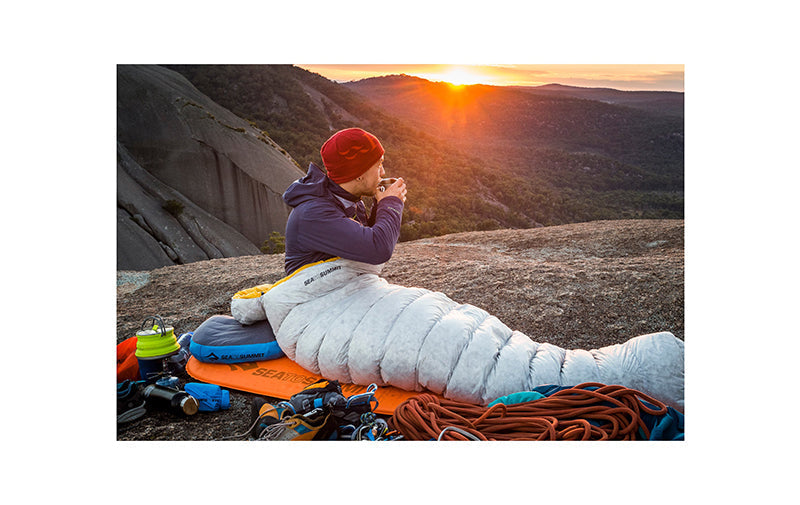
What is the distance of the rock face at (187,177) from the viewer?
12.8m

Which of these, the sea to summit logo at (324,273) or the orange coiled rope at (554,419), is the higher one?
the sea to summit logo at (324,273)

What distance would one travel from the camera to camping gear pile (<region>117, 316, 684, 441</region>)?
2.33 meters

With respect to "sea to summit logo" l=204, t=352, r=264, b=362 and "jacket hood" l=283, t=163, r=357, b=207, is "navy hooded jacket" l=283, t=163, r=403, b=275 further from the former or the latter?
"sea to summit logo" l=204, t=352, r=264, b=362

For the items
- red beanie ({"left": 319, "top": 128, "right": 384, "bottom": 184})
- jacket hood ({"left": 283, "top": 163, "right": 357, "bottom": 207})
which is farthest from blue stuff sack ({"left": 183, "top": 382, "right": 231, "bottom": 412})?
red beanie ({"left": 319, "top": 128, "right": 384, "bottom": 184})

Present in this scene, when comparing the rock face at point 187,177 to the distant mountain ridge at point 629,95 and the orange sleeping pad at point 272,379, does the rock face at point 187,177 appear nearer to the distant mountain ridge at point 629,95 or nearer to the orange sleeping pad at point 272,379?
the distant mountain ridge at point 629,95

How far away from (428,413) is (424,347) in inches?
13.5

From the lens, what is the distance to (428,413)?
2.51m

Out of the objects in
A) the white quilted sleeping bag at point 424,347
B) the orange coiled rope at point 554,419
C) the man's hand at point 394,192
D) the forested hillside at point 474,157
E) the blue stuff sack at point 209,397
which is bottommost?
the blue stuff sack at point 209,397

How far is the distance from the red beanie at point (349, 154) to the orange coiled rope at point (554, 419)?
1.29 m

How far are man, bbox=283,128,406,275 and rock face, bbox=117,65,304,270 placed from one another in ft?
33.2

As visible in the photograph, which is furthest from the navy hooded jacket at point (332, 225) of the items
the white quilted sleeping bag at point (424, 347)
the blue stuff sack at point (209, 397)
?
the blue stuff sack at point (209, 397)

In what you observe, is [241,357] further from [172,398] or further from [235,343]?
[172,398]

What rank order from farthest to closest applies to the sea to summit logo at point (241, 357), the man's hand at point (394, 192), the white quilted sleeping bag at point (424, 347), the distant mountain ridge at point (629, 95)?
1. the distant mountain ridge at point (629, 95)
2. the sea to summit logo at point (241, 357)
3. the man's hand at point (394, 192)
4. the white quilted sleeping bag at point (424, 347)

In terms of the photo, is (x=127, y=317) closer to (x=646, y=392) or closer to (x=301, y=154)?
(x=646, y=392)
